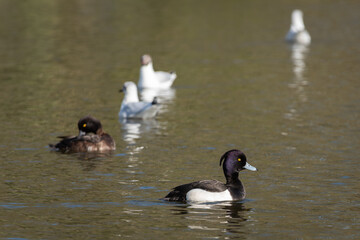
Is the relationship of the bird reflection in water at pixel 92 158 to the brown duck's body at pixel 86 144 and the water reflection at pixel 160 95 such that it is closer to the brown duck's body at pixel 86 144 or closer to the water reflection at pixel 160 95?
the brown duck's body at pixel 86 144

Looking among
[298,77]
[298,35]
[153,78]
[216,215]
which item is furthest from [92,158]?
[298,35]

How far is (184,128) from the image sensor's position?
974 inches

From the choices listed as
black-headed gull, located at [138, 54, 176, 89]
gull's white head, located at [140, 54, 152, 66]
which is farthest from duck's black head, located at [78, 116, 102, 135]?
black-headed gull, located at [138, 54, 176, 89]

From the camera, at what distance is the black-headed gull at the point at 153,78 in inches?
1271

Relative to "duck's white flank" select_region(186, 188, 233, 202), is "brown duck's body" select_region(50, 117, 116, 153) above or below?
above

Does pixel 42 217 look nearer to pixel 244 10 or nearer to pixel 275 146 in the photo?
pixel 275 146

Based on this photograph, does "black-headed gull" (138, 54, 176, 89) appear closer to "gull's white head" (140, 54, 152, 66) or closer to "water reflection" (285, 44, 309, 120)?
"gull's white head" (140, 54, 152, 66)

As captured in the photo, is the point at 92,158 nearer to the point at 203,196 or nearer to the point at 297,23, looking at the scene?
the point at 203,196

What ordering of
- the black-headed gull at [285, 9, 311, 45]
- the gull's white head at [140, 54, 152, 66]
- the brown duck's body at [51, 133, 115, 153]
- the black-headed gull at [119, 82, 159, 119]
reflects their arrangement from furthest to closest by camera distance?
1. the black-headed gull at [285, 9, 311, 45]
2. the gull's white head at [140, 54, 152, 66]
3. the black-headed gull at [119, 82, 159, 119]
4. the brown duck's body at [51, 133, 115, 153]

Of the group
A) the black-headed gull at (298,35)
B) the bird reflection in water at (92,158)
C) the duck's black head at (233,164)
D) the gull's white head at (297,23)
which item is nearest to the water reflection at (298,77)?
the black-headed gull at (298,35)

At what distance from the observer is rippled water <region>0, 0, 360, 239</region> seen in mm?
15109

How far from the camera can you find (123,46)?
144 ft

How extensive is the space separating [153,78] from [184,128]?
26.9 feet

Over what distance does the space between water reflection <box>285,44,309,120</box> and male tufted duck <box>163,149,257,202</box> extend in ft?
30.6
